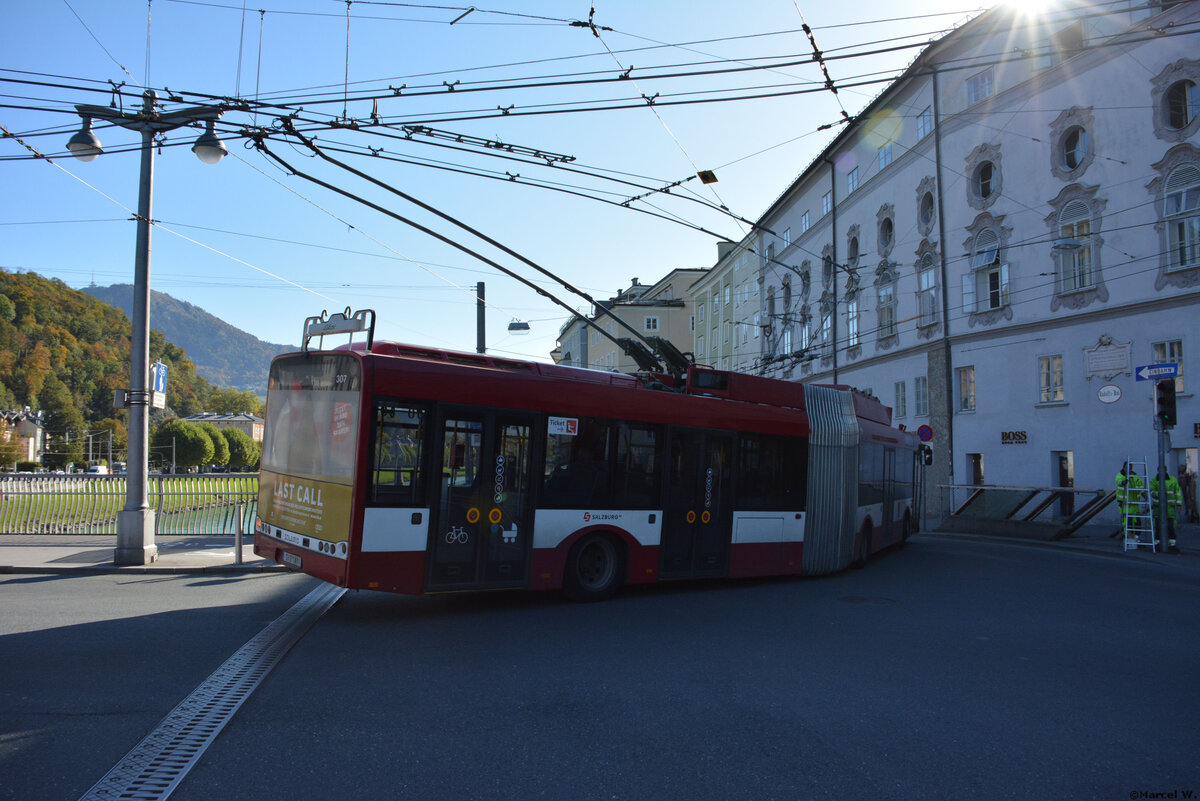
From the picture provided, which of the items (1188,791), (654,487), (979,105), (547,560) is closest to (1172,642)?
(1188,791)

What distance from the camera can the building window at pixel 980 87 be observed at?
91.1 feet

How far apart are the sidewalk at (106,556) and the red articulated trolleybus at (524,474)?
151 inches

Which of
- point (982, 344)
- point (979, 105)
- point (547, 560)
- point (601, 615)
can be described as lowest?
point (601, 615)

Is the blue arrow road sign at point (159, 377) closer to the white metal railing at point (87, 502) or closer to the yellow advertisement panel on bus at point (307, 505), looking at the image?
the white metal railing at point (87, 502)

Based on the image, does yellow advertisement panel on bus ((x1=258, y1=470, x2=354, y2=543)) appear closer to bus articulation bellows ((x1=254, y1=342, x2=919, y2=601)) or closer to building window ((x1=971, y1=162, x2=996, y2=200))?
bus articulation bellows ((x1=254, y1=342, x2=919, y2=601))

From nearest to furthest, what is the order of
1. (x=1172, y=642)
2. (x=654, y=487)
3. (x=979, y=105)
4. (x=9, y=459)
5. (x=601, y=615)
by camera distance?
(x=1172, y=642) → (x=601, y=615) → (x=654, y=487) → (x=979, y=105) → (x=9, y=459)

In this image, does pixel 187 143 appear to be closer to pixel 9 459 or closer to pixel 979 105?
pixel 979 105

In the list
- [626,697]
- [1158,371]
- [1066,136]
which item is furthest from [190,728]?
[1066,136]

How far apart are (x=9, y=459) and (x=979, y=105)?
89450 millimetres

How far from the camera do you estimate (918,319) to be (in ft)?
105

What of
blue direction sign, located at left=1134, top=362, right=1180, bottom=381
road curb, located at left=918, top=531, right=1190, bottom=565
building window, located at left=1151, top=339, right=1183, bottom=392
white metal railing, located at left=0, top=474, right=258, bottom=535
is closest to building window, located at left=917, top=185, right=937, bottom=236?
building window, located at left=1151, top=339, right=1183, bottom=392

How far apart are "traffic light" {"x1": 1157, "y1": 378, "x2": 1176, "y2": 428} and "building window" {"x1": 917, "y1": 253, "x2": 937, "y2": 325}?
1413 cm

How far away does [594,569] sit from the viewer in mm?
10172

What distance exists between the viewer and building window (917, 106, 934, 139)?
3077 cm
